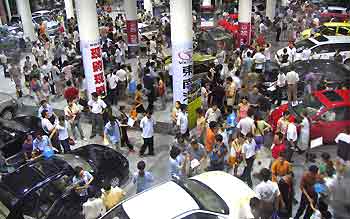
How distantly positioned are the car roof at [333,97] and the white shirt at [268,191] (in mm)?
4364

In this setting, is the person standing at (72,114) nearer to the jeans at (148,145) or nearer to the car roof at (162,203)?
the jeans at (148,145)

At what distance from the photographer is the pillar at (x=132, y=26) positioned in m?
20.9

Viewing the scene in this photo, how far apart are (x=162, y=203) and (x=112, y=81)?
7855mm

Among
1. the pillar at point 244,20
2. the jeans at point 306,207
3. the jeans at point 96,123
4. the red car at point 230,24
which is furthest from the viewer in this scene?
the red car at point 230,24

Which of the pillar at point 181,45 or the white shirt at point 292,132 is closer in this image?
the white shirt at point 292,132

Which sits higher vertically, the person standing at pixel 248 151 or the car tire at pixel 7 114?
the person standing at pixel 248 151

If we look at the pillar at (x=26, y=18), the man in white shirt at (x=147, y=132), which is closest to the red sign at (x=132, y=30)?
the pillar at (x=26, y=18)

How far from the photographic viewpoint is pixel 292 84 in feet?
42.3

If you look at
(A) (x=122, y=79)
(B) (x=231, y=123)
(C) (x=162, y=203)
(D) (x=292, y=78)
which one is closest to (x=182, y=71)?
(A) (x=122, y=79)

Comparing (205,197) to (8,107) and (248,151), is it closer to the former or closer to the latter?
(248,151)

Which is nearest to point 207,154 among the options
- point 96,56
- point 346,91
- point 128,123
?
point 128,123

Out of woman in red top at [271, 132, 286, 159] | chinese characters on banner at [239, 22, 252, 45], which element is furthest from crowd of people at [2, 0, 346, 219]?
chinese characters on banner at [239, 22, 252, 45]

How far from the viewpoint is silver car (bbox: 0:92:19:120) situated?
13914 mm

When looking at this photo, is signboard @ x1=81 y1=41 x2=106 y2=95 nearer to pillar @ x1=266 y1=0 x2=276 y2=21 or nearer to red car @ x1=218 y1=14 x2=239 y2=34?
red car @ x1=218 y1=14 x2=239 y2=34
